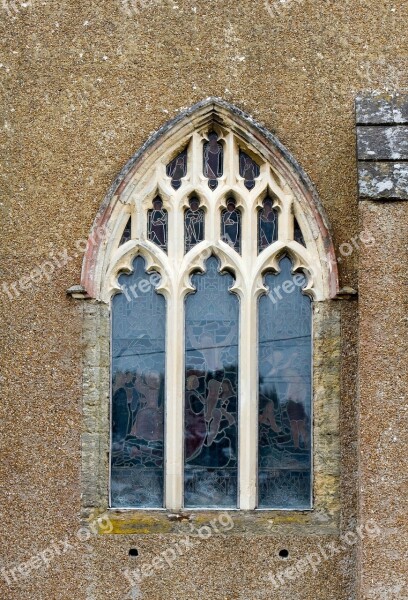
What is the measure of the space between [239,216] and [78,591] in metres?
3.19

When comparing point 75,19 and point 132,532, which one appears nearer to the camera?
point 132,532

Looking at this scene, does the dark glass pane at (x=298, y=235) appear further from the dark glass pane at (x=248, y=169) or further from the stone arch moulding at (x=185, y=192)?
the dark glass pane at (x=248, y=169)

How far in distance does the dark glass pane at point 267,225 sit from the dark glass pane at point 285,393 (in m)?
0.20

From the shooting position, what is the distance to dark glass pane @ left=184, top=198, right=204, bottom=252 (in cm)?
789

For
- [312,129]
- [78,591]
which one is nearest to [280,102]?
[312,129]

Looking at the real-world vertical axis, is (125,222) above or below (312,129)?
below

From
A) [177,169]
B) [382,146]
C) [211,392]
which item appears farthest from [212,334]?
[382,146]

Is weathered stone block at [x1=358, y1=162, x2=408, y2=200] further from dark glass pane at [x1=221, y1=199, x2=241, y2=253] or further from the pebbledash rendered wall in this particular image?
dark glass pane at [x1=221, y1=199, x2=241, y2=253]

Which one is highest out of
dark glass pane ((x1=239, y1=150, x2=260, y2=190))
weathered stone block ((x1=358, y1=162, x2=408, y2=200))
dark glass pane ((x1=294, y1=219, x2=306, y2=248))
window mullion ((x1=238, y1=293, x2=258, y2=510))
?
dark glass pane ((x1=239, y1=150, x2=260, y2=190))

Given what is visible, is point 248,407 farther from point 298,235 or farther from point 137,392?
point 298,235

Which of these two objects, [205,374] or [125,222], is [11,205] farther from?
[205,374]

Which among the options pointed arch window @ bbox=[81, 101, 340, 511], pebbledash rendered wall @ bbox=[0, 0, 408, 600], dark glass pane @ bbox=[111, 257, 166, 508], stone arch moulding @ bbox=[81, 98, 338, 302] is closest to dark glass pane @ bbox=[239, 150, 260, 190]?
pointed arch window @ bbox=[81, 101, 340, 511]

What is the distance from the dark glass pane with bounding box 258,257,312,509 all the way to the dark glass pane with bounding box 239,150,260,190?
27.1 inches

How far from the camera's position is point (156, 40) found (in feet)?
26.2
